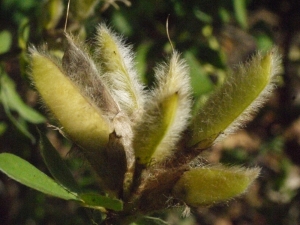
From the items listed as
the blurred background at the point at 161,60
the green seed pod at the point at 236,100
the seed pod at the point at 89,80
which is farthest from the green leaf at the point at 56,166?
the blurred background at the point at 161,60

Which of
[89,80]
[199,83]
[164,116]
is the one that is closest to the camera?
[164,116]

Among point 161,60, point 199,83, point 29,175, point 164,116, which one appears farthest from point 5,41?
point 164,116

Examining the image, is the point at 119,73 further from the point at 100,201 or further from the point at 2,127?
the point at 2,127

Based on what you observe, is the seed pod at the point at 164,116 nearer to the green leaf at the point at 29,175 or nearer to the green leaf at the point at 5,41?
the green leaf at the point at 29,175

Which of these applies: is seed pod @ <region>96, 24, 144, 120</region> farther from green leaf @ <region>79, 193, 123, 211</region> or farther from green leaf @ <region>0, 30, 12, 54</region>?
green leaf @ <region>0, 30, 12, 54</region>

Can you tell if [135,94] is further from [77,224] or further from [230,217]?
[230,217]

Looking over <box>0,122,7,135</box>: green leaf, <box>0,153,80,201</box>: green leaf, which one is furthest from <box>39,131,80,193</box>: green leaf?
<box>0,122,7,135</box>: green leaf

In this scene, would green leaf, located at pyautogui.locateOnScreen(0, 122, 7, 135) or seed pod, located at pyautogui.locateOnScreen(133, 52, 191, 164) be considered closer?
seed pod, located at pyautogui.locateOnScreen(133, 52, 191, 164)
